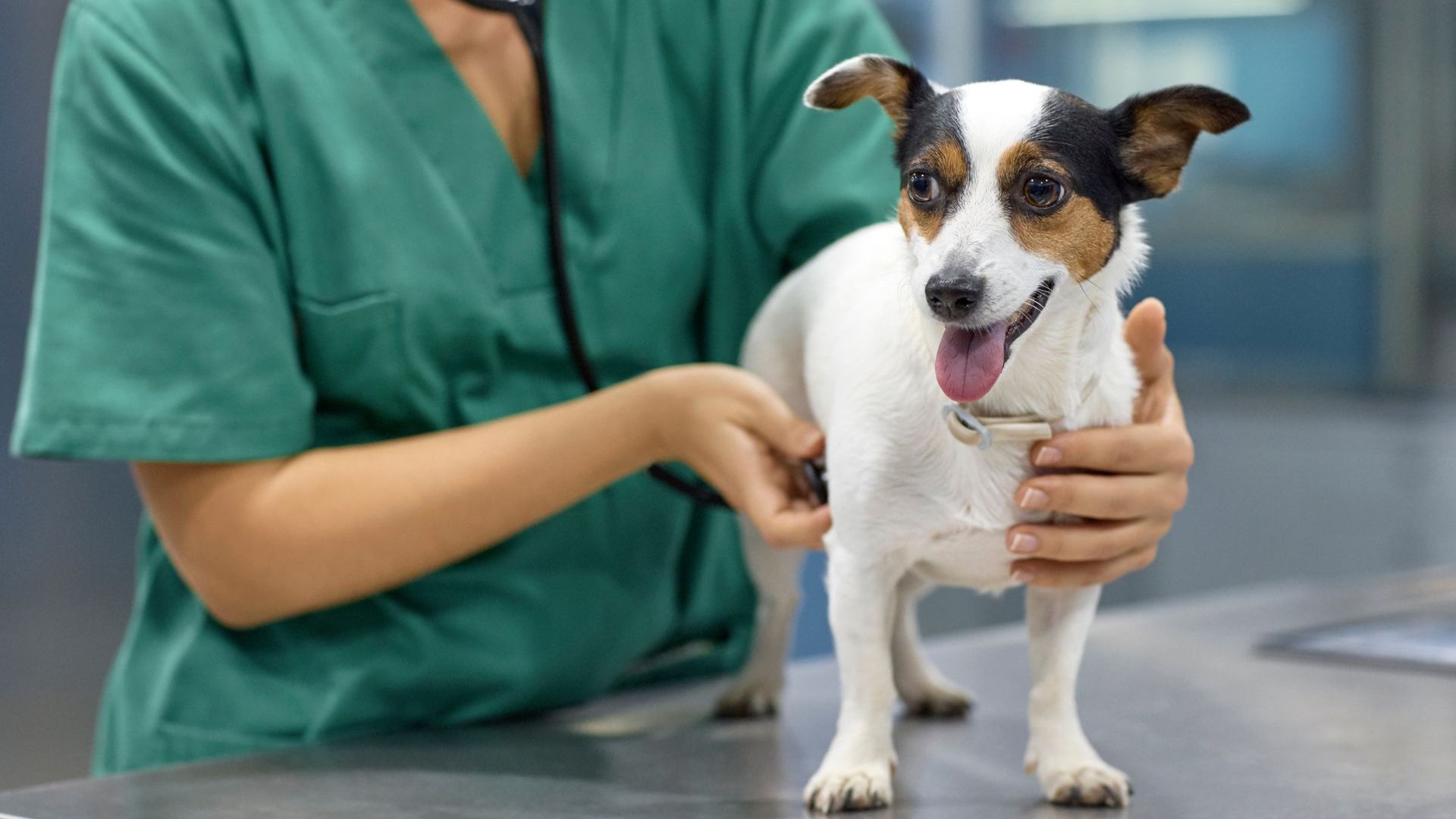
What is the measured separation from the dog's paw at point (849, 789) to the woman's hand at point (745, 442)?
139 mm

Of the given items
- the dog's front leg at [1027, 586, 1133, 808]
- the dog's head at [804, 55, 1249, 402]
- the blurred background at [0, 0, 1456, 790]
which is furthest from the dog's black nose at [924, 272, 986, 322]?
the blurred background at [0, 0, 1456, 790]

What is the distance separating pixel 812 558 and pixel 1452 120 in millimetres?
2142

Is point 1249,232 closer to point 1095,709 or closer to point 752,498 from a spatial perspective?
point 1095,709

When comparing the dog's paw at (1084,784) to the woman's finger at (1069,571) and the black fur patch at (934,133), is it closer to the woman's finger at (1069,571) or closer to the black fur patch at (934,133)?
the woman's finger at (1069,571)

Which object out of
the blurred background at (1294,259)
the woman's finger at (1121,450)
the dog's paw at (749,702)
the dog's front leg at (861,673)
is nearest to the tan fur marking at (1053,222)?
the woman's finger at (1121,450)

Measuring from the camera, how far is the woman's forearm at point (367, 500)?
107cm

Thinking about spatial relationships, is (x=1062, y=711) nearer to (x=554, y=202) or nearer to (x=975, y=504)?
(x=975, y=504)

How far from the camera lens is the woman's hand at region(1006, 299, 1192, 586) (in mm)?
850

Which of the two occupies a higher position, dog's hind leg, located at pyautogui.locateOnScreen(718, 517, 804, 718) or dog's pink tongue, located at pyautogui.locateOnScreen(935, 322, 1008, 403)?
dog's pink tongue, located at pyautogui.locateOnScreen(935, 322, 1008, 403)

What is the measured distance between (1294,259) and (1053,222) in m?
2.53

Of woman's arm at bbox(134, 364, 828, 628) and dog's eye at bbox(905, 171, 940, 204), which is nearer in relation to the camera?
dog's eye at bbox(905, 171, 940, 204)

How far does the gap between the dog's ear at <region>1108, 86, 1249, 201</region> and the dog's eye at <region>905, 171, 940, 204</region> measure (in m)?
0.10

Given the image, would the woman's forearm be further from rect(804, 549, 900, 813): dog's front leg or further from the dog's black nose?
the dog's black nose

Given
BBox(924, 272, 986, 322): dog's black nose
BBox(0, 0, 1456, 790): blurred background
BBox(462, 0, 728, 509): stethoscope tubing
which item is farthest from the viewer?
BBox(0, 0, 1456, 790): blurred background
